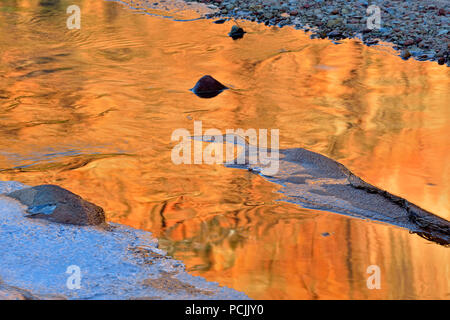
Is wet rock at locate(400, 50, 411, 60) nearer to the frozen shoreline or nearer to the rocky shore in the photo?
the rocky shore

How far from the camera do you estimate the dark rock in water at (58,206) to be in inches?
119

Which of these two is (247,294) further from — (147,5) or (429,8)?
(147,5)

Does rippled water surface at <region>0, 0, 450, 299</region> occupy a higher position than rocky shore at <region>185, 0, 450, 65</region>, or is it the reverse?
rocky shore at <region>185, 0, 450, 65</region>

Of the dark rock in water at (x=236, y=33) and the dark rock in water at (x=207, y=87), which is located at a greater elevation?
the dark rock in water at (x=236, y=33)

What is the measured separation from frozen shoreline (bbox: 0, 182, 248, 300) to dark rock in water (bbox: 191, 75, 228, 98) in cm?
273

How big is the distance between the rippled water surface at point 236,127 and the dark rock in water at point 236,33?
0.46 ft

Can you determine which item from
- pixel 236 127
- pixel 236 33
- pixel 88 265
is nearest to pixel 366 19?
pixel 236 33

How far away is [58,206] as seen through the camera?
307 cm

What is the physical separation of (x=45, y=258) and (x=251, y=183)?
1501 millimetres

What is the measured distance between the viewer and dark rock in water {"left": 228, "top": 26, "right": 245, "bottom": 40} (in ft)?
25.1

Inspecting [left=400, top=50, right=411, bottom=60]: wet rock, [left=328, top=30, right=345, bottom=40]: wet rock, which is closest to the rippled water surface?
[left=400, top=50, right=411, bottom=60]: wet rock

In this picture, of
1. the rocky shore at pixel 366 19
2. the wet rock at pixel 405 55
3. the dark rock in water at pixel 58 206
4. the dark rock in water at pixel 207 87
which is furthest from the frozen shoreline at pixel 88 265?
the rocky shore at pixel 366 19

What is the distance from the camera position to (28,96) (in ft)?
17.5

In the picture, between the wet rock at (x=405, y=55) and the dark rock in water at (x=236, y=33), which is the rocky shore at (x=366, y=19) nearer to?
the wet rock at (x=405, y=55)
